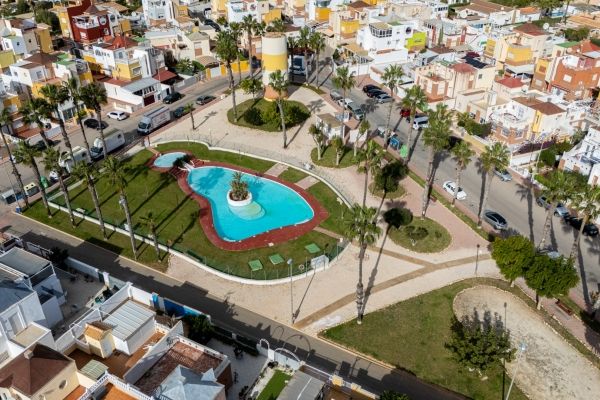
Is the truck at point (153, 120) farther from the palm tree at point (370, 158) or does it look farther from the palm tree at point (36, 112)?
the palm tree at point (370, 158)

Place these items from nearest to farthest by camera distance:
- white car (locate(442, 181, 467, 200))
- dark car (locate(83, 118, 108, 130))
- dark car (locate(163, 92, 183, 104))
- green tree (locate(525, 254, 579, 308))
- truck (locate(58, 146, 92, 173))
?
green tree (locate(525, 254, 579, 308))
white car (locate(442, 181, 467, 200))
truck (locate(58, 146, 92, 173))
dark car (locate(83, 118, 108, 130))
dark car (locate(163, 92, 183, 104))

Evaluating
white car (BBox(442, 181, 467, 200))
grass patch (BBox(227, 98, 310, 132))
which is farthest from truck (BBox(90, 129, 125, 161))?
white car (BBox(442, 181, 467, 200))

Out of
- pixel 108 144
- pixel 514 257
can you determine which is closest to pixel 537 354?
pixel 514 257

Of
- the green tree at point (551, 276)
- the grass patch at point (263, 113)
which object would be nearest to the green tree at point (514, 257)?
the green tree at point (551, 276)

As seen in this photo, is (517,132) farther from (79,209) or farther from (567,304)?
(79,209)

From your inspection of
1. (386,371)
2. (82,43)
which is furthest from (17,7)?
(386,371)

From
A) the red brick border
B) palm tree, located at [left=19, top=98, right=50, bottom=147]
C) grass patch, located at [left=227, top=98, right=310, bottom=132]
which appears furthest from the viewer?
grass patch, located at [left=227, top=98, right=310, bottom=132]

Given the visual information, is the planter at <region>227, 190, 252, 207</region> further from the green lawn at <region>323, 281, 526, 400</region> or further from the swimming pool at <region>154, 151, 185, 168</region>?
the green lawn at <region>323, 281, 526, 400</region>
